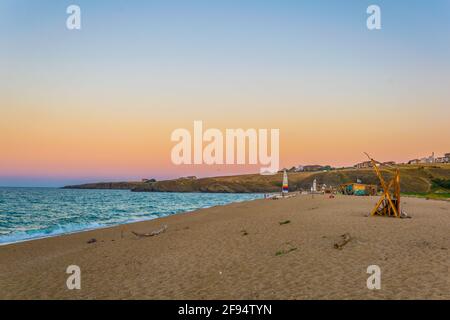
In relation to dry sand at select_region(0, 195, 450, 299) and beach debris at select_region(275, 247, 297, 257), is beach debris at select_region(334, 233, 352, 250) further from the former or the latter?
beach debris at select_region(275, 247, 297, 257)

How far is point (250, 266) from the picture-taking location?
A: 1251cm

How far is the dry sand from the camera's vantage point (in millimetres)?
9781

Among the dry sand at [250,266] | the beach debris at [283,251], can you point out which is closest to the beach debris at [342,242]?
the dry sand at [250,266]

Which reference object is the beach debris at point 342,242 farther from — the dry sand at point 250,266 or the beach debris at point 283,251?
the beach debris at point 283,251

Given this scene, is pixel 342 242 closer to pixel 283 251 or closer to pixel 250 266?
pixel 283 251

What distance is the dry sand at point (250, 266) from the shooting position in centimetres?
978

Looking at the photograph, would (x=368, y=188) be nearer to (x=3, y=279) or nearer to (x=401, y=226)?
(x=401, y=226)

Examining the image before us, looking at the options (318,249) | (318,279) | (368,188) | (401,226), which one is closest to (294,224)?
(401,226)

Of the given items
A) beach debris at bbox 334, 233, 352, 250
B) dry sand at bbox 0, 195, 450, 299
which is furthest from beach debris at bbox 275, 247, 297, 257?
beach debris at bbox 334, 233, 352, 250

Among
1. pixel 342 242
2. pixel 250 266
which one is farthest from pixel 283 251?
pixel 342 242

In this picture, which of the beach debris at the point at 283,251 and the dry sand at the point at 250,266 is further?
the beach debris at the point at 283,251

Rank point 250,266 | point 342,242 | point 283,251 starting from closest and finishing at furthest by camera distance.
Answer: point 250,266, point 283,251, point 342,242
